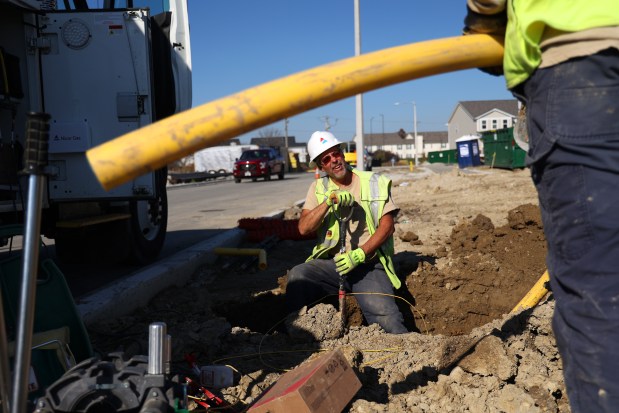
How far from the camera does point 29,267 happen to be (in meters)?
1.78

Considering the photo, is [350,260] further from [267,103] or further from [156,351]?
[267,103]

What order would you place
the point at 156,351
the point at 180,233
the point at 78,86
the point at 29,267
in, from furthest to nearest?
the point at 180,233
the point at 78,86
the point at 156,351
the point at 29,267

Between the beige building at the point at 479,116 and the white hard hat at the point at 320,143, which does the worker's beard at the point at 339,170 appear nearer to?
the white hard hat at the point at 320,143

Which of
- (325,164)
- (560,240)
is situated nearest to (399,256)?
(325,164)

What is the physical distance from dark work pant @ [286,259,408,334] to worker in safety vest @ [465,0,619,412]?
3234 mm

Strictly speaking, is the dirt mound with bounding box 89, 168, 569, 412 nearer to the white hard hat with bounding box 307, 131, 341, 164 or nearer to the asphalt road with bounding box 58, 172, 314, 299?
the asphalt road with bounding box 58, 172, 314, 299

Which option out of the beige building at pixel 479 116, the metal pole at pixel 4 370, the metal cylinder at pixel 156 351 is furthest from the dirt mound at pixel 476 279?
the beige building at pixel 479 116

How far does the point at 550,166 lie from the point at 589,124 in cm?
15

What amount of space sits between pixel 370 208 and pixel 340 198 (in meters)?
0.41

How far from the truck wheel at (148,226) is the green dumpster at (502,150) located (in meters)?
22.8

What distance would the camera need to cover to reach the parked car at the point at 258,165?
3591 centimetres

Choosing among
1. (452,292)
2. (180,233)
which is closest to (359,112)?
(180,233)

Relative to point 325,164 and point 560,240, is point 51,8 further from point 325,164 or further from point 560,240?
point 560,240

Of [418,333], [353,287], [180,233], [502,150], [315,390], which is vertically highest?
[502,150]
